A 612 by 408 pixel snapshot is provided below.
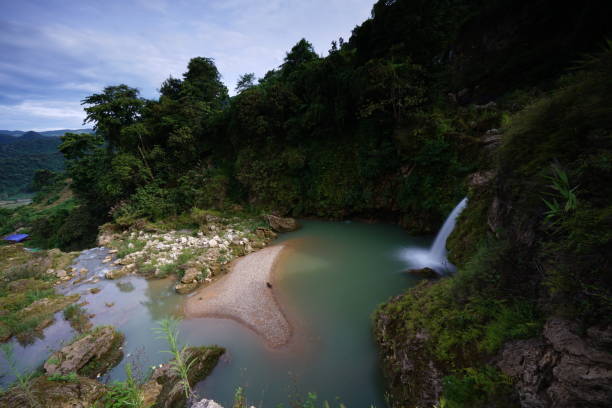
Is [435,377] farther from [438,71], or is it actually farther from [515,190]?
[438,71]

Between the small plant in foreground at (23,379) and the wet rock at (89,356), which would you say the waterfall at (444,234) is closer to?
the small plant in foreground at (23,379)

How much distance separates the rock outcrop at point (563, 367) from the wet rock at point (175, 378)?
4.31m

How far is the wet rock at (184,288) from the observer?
830 centimetres

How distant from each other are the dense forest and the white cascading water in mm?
931

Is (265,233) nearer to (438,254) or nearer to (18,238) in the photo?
(438,254)

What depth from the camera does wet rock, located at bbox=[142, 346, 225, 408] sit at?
371 cm

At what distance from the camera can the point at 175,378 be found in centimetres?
451

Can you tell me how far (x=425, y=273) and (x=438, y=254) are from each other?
54.2 inches

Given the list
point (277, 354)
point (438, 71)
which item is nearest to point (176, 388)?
point (277, 354)

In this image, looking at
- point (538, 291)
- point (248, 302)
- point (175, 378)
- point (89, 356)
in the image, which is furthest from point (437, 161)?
point (89, 356)

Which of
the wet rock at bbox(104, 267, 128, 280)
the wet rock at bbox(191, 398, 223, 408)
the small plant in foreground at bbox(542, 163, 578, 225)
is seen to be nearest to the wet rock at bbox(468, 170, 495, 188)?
the small plant in foreground at bbox(542, 163, 578, 225)

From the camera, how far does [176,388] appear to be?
3.83 metres

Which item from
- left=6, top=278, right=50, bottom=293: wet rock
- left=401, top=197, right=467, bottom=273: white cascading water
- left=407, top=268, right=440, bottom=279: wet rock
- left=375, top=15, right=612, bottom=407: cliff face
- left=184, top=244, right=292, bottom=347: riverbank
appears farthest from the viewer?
left=6, top=278, right=50, bottom=293: wet rock

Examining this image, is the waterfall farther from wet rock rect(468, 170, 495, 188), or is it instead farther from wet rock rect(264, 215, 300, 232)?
wet rock rect(264, 215, 300, 232)
